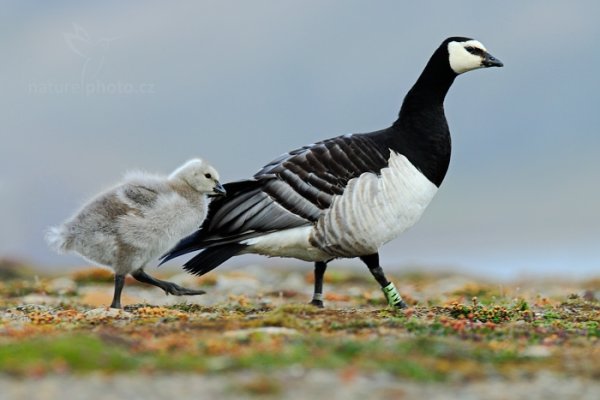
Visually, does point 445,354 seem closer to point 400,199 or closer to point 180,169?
point 400,199

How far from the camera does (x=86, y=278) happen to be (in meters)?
24.0

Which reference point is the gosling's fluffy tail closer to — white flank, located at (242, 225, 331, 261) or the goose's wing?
the goose's wing

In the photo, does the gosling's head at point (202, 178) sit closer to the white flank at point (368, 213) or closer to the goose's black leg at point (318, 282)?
the white flank at point (368, 213)

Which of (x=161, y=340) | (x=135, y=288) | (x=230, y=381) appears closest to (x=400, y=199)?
(x=161, y=340)

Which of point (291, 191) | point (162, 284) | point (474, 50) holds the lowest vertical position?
point (162, 284)

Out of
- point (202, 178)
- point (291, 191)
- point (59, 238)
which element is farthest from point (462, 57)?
point (59, 238)

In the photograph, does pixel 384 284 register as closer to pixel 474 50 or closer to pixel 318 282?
pixel 318 282

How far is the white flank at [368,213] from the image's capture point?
43.6 feet

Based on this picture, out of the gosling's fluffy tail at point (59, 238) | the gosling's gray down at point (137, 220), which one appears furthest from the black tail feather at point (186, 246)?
the gosling's fluffy tail at point (59, 238)

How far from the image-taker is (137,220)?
509 inches

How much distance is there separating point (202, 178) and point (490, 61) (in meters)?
5.46

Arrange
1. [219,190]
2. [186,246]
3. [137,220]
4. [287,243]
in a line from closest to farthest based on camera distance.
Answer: [137,220] < [287,243] < [219,190] < [186,246]

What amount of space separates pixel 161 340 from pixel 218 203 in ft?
15.4

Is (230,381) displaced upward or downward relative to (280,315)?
downward
